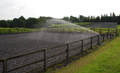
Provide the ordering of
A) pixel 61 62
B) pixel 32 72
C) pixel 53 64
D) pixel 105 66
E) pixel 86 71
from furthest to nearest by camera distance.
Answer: pixel 61 62 → pixel 53 64 → pixel 105 66 → pixel 86 71 → pixel 32 72

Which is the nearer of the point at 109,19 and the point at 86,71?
the point at 86,71

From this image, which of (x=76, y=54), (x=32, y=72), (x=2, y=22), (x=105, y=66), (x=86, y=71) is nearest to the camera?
(x=32, y=72)

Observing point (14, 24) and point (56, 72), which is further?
point (14, 24)

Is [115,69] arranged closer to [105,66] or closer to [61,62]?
[105,66]

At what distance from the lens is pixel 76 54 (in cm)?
661

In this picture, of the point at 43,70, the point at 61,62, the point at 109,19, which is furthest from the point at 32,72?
the point at 109,19

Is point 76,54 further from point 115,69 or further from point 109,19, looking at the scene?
point 109,19

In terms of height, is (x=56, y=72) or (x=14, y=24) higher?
(x=14, y=24)

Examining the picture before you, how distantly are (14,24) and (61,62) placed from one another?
6309cm

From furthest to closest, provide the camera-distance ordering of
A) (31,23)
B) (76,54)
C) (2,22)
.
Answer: (31,23) → (2,22) → (76,54)

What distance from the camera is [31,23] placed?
206 ft

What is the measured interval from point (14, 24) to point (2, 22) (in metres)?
7.72

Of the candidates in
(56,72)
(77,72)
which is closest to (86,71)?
(77,72)

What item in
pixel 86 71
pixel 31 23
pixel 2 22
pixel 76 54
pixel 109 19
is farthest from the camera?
pixel 109 19
